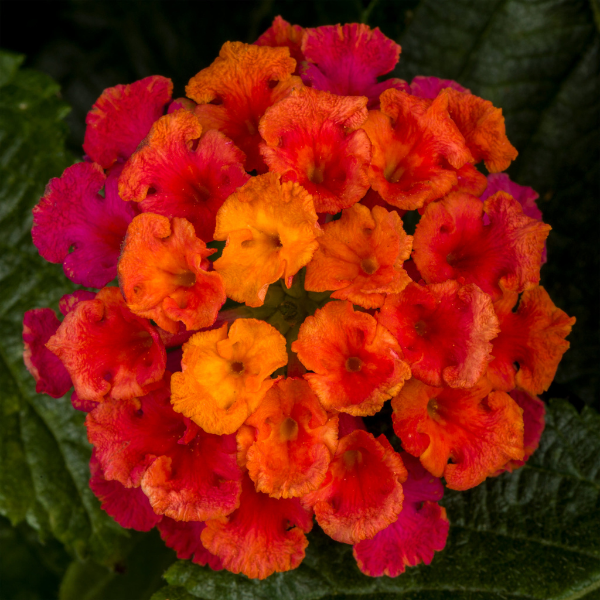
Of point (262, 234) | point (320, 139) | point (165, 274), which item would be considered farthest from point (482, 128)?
point (165, 274)

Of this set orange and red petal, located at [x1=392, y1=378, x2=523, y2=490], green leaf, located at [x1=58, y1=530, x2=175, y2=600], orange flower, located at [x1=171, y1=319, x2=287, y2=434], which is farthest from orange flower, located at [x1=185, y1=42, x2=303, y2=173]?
green leaf, located at [x1=58, y1=530, x2=175, y2=600]

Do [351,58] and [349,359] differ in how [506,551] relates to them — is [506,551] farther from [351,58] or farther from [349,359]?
[351,58]

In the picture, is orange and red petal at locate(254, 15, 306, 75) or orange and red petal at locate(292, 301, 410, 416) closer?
orange and red petal at locate(292, 301, 410, 416)

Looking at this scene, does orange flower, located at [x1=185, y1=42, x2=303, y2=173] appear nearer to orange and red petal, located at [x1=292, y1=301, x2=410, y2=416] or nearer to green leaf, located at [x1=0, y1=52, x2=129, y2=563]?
orange and red petal, located at [x1=292, y1=301, x2=410, y2=416]

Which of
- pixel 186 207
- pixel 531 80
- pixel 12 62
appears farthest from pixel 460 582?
pixel 12 62

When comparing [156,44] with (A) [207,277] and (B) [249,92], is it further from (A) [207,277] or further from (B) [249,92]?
(A) [207,277]

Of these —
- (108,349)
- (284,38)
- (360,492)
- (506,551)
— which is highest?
(284,38)
